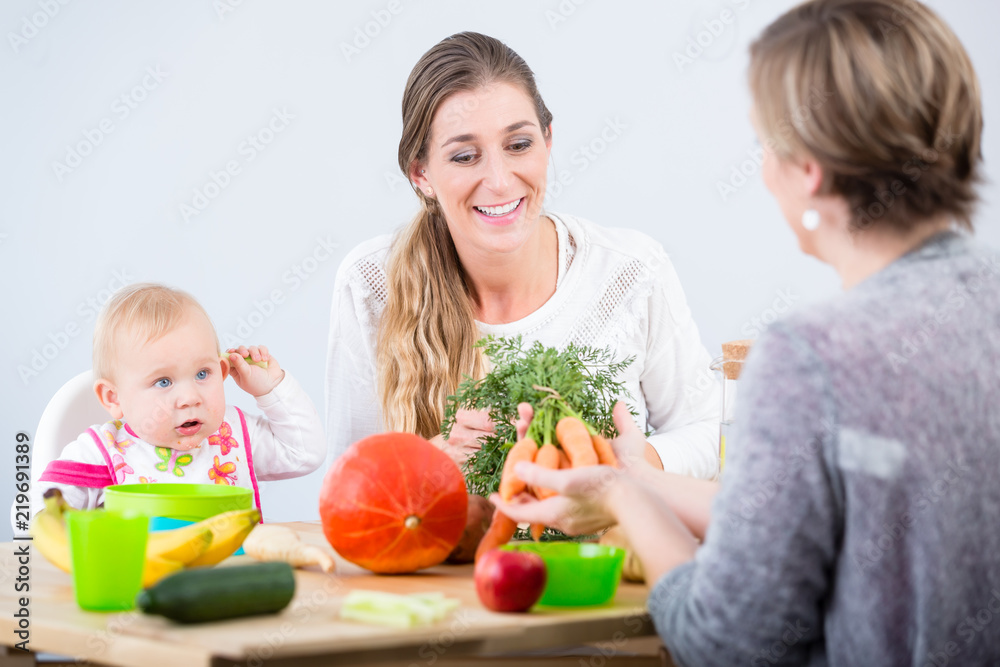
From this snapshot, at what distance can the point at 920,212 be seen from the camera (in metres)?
1.06

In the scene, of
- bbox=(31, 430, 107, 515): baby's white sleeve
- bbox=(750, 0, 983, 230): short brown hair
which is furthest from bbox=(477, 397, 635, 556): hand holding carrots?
bbox=(31, 430, 107, 515): baby's white sleeve

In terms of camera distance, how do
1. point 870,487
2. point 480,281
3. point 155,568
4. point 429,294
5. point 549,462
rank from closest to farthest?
point 870,487 < point 155,568 < point 549,462 < point 429,294 < point 480,281

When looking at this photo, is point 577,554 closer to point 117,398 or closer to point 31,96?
point 117,398

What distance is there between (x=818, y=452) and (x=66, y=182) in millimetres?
3612

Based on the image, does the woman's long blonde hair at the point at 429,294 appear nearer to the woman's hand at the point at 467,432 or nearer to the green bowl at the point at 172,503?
the woman's hand at the point at 467,432

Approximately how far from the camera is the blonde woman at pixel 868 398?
95 cm

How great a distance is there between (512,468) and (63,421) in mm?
1345

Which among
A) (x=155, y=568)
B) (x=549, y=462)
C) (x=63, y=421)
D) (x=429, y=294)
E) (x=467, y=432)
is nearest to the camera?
(x=155, y=568)

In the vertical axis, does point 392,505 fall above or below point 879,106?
below

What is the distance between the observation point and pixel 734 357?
2012mm

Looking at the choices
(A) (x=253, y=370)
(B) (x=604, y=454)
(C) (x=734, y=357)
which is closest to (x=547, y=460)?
(B) (x=604, y=454)

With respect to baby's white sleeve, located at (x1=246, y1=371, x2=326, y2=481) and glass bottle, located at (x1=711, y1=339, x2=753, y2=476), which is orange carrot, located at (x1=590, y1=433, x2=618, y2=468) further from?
baby's white sleeve, located at (x1=246, y1=371, x2=326, y2=481)

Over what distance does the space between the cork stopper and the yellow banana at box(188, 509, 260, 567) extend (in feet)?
3.68

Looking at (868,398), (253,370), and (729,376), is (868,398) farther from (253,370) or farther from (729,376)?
(253,370)
